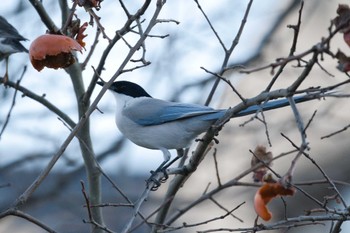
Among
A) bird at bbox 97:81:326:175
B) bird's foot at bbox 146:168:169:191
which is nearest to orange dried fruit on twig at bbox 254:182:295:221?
bird's foot at bbox 146:168:169:191

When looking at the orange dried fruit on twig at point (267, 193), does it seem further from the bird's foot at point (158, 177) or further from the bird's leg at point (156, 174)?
the bird's foot at point (158, 177)

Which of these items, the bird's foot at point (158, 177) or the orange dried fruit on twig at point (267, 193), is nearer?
the orange dried fruit on twig at point (267, 193)

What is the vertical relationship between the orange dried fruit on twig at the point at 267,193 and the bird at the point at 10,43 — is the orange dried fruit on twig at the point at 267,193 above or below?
below

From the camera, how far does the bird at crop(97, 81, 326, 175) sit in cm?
414

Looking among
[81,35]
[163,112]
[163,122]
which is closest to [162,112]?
[163,112]

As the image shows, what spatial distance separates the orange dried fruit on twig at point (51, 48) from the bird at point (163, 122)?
3.85 ft

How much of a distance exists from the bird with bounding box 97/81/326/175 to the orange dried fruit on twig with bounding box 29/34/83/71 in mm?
1175

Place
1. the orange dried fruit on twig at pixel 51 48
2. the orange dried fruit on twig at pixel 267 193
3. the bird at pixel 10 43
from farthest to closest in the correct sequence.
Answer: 1. the bird at pixel 10 43
2. the orange dried fruit on twig at pixel 51 48
3. the orange dried fruit on twig at pixel 267 193

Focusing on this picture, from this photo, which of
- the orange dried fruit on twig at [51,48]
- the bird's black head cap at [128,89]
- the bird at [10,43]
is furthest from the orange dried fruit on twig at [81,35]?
the bird at [10,43]

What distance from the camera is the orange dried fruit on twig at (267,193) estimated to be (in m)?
2.33

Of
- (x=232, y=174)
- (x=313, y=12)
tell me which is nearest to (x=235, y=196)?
(x=232, y=174)

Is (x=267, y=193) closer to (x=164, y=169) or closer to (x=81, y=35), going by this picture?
(x=81, y=35)

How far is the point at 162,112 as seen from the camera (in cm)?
448

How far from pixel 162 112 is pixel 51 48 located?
164cm
